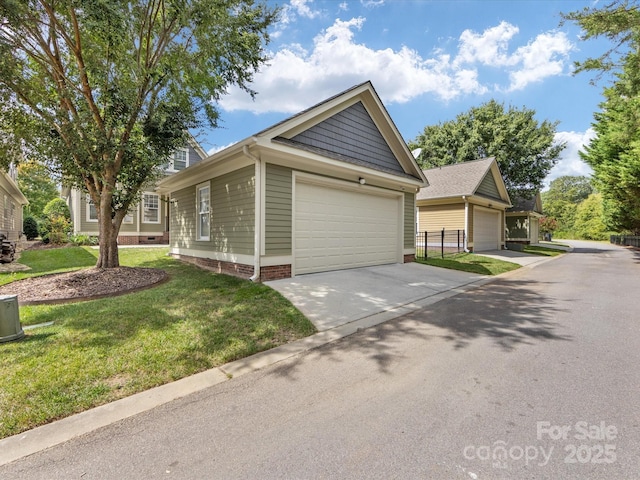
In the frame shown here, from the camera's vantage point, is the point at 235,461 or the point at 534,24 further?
the point at 534,24

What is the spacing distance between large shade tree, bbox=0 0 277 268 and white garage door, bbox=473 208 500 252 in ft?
48.7

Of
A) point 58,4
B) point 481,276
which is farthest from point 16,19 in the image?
point 481,276

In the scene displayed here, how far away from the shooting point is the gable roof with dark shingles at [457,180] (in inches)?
655

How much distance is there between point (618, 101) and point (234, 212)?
1998 cm

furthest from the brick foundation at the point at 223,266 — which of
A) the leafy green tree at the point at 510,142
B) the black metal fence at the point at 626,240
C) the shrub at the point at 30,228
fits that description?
the black metal fence at the point at 626,240

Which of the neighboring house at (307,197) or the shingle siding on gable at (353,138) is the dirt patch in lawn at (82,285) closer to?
the neighboring house at (307,197)

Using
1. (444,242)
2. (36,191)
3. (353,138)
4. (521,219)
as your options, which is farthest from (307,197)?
(36,191)

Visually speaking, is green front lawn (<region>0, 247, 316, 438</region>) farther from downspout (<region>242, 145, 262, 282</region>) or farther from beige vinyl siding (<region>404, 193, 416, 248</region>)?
beige vinyl siding (<region>404, 193, 416, 248</region>)

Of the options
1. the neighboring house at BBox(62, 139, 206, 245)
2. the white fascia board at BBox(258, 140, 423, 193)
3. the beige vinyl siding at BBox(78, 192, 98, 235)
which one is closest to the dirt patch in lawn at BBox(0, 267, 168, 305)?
the white fascia board at BBox(258, 140, 423, 193)

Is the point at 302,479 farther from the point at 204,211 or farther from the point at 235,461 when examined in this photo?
the point at 204,211

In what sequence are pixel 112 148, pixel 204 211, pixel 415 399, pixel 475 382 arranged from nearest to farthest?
pixel 415 399 < pixel 475 382 < pixel 112 148 < pixel 204 211

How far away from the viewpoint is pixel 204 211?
9.95m

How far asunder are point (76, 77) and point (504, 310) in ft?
38.9

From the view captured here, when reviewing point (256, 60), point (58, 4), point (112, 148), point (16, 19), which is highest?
point (256, 60)
